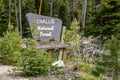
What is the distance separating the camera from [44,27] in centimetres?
1006

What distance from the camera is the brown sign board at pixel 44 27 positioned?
30.7 feet

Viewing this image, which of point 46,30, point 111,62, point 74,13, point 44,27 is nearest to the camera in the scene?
point 111,62

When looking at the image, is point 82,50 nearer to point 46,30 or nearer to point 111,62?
point 46,30

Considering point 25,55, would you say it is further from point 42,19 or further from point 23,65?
point 42,19

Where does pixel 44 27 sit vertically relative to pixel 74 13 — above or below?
above

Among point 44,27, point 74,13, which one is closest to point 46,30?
point 44,27

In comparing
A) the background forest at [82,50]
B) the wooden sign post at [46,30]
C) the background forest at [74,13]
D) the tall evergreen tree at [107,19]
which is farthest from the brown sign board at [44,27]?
the tall evergreen tree at [107,19]

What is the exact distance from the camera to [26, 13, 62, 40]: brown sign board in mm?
9352

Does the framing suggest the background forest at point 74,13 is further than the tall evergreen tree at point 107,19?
Yes

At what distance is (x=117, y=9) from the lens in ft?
50.3

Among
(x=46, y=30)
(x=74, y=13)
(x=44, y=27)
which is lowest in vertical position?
(x=74, y=13)

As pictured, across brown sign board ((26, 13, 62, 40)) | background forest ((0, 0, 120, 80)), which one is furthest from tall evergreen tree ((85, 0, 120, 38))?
brown sign board ((26, 13, 62, 40))

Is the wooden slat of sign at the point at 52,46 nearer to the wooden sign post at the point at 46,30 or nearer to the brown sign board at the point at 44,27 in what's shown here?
the wooden sign post at the point at 46,30

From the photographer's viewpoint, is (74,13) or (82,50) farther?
(74,13)
